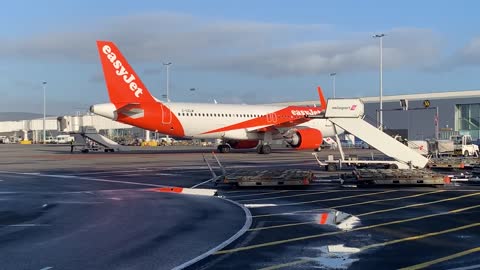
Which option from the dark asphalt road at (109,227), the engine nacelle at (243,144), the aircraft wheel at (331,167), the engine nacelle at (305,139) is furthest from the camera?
the engine nacelle at (243,144)

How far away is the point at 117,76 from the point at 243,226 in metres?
30.6

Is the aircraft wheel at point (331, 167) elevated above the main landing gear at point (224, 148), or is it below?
below

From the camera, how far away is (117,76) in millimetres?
40219

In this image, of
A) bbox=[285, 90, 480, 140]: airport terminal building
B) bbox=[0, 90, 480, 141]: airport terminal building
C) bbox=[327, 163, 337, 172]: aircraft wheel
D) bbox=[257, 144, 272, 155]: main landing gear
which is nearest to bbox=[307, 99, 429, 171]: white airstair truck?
bbox=[327, 163, 337, 172]: aircraft wheel

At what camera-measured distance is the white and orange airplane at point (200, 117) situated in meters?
40.1

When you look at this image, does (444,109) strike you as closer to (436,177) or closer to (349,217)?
(436,177)

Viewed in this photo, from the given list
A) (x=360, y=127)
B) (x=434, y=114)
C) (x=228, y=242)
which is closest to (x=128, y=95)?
(x=360, y=127)

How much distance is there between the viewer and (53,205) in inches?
593

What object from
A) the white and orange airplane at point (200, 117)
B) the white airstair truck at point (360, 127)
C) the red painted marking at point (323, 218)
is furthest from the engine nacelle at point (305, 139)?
the red painted marking at point (323, 218)

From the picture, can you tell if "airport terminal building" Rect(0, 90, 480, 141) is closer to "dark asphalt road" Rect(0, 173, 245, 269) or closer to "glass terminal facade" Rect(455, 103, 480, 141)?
"glass terminal facade" Rect(455, 103, 480, 141)

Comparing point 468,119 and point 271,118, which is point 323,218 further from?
point 468,119

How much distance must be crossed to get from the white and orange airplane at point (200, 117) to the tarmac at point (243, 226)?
21.3 metres

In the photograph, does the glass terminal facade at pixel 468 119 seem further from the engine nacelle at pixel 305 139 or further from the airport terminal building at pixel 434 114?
the engine nacelle at pixel 305 139

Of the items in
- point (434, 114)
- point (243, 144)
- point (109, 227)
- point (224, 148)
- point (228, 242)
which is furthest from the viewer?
point (434, 114)
